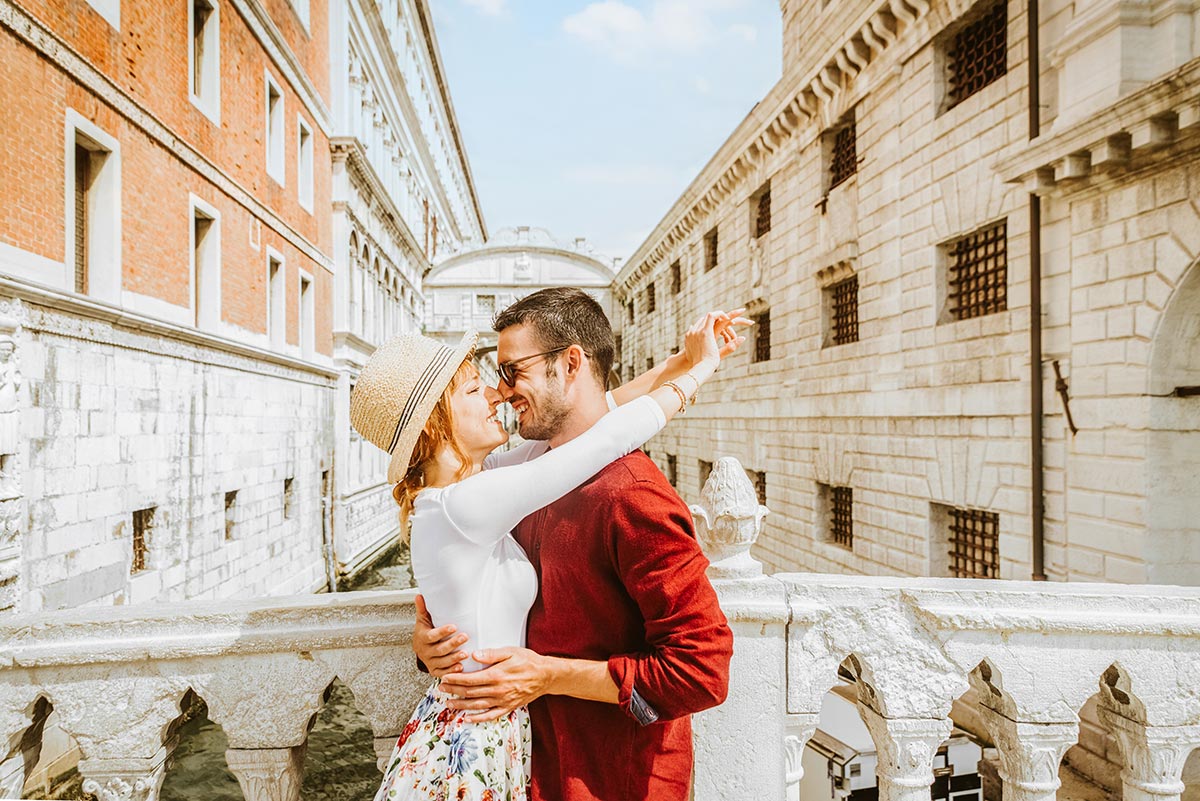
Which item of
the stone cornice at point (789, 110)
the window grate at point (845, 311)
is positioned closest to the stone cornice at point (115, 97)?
the stone cornice at point (789, 110)

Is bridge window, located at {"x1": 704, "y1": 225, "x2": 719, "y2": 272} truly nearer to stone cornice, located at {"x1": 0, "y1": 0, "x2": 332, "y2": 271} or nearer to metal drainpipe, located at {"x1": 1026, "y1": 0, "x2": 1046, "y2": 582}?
stone cornice, located at {"x1": 0, "y1": 0, "x2": 332, "y2": 271}

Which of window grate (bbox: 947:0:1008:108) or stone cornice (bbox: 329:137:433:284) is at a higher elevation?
stone cornice (bbox: 329:137:433:284)

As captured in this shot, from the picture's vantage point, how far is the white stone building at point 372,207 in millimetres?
18781

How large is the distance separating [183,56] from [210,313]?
13.0 ft

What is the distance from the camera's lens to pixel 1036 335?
7648 mm

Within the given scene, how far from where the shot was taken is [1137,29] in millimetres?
6418

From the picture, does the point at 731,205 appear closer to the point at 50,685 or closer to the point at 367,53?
the point at 367,53

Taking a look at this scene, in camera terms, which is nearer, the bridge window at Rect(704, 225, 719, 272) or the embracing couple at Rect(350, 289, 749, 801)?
the embracing couple at Rect(350, 289, 749, 801)

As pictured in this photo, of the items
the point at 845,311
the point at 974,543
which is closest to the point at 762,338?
the point at 845,311

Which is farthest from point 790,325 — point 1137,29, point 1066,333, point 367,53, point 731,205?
point 367,53

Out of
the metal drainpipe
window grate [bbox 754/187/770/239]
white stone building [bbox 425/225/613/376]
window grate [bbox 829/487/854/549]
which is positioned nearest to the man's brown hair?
the metal drainpipe

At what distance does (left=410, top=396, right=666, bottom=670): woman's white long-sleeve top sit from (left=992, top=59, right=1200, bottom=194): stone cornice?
21.2ft

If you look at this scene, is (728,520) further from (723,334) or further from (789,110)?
(789,110)

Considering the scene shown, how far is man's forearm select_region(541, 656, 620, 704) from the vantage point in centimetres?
165
